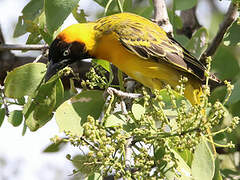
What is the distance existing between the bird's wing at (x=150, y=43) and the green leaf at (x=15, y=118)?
1048mm

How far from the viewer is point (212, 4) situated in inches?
231

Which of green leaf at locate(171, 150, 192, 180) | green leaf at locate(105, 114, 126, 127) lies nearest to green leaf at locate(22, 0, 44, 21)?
green leaf at locate(105, 114, 126, 127)

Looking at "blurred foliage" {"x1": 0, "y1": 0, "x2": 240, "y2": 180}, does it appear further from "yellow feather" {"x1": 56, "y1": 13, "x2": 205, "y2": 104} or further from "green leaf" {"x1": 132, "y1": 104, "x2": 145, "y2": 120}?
"yellow feather" {"x1": 56, "y1": 13, "x2": 205, "y2": 104}

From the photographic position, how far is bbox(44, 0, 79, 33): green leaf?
2686 mm

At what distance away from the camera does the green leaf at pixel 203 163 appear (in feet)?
7.53

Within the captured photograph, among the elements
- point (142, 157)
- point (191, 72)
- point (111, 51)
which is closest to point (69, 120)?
point (142, 157)

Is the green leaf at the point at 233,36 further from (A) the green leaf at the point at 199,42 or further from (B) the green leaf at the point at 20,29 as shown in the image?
(B) the green leaf at the point at 20,29

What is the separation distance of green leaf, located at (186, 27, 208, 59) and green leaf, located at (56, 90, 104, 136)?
1.11 m

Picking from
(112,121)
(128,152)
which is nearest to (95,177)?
(128,152)

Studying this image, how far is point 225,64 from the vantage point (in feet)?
12.0

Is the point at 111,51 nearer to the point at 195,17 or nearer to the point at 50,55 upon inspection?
the point at 50,55

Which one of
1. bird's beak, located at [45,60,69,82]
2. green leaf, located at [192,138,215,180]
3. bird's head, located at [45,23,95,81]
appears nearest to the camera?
green leaf, located at [192,138,215,180]

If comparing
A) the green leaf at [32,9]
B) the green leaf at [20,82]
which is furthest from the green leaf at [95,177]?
the green leaf at [32,9]

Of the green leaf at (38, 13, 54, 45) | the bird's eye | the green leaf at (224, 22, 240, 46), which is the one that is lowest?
the bird's eye
